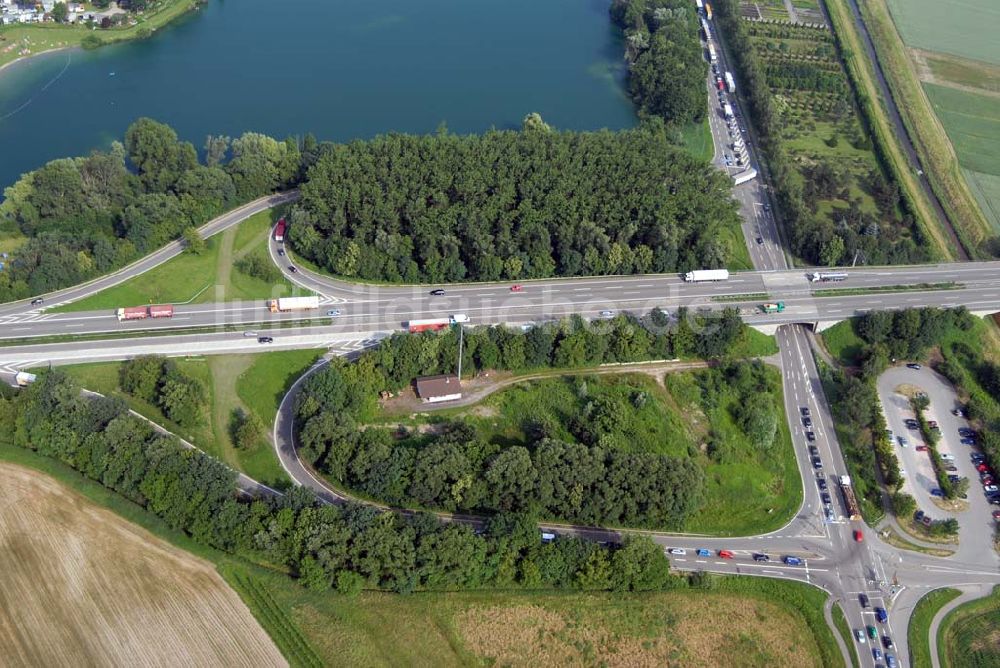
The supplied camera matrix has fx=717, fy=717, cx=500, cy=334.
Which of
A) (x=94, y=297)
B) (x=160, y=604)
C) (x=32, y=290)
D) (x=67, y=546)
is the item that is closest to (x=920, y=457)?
(x=160, y=604)

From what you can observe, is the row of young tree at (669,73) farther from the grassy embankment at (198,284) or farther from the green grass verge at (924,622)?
the green grass verge at (924,622)

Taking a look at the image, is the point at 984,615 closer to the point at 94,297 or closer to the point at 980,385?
the point at 980,385

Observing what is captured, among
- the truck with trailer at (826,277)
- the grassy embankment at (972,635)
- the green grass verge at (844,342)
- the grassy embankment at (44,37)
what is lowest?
the grassy embankment at (972,635)

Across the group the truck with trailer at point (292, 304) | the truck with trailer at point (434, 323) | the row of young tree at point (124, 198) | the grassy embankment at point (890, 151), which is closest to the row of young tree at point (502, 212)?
the truck with trailer at point (292, 304)

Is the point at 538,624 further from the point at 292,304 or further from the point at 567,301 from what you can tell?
the point at 292,304

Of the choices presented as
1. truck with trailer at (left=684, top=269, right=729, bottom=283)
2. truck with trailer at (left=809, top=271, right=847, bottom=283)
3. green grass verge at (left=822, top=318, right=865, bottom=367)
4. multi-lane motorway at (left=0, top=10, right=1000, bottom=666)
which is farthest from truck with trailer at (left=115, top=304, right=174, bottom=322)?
truck with trailer at (left=809, top=271, right=847, bottom=283)

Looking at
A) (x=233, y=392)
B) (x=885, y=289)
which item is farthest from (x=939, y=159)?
(x=233, y=392)
